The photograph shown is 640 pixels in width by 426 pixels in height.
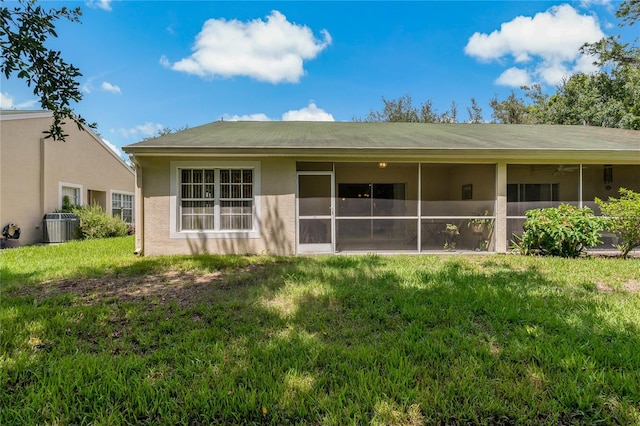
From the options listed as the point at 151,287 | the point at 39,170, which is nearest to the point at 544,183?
the point at 151,287

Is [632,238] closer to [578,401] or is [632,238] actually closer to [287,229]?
[578,401]

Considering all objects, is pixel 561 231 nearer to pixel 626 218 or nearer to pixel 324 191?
pixel 626 218

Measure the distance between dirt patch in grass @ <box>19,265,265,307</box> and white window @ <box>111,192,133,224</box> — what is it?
12368 mm

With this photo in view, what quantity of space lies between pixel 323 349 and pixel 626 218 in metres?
8.06

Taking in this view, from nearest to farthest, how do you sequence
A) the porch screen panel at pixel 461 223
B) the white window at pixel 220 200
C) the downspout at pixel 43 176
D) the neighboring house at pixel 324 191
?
the neighboring house at pixel 324 191, the white window at pixel 220 200, the porch screen panel at pixel 461 223, the downspout at pixel 43 176

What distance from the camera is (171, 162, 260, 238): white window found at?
26.3 feet

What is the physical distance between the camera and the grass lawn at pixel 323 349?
2309 mm

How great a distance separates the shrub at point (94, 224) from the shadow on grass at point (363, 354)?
973 cm

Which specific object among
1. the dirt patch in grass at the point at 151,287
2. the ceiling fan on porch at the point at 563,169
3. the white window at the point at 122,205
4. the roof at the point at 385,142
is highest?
the roof at the point at 385,142

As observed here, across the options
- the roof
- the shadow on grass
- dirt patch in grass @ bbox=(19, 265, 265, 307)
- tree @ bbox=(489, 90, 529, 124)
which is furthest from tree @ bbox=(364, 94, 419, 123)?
dirt patch in grass @ bbox=(19, 265, 265, 307)

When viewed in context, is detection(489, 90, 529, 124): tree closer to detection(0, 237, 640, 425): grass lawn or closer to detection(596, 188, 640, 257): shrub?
detection(596, 188, 640, 257): shrub

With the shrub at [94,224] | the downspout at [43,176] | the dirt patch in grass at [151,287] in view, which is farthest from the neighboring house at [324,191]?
the downspout at [43,176]

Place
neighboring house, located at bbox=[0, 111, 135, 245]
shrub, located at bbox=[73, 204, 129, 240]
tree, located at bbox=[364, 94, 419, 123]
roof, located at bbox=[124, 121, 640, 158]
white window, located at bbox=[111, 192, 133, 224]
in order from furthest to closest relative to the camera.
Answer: tree, located at bbox=[364, 94, 419, 123] < white window, located at bbox=[111, 192, 133, 224] < shrub, located at bbox=[73, 204, 129, 240] < neighboring house, located at bbox=[0, 111, 135, 245] < roof, located at bbox=[124, 121, 640, 158]

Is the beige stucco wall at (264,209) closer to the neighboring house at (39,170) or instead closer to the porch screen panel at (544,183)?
the porch screen panel at (544,183)
